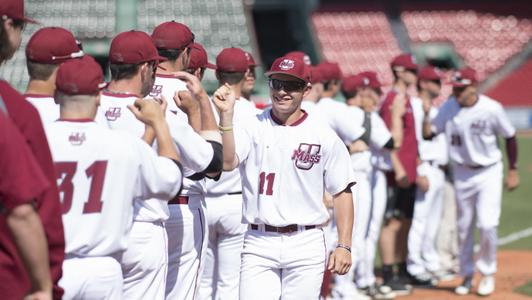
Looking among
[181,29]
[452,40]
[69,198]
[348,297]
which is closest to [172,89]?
[181,29]

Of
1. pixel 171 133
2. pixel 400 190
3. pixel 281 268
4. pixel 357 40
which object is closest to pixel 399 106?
pixel 400 190

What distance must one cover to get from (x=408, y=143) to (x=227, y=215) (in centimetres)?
362

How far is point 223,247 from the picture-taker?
7.11 meters

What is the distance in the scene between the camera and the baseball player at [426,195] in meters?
10.1

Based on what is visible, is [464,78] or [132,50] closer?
[132,50]

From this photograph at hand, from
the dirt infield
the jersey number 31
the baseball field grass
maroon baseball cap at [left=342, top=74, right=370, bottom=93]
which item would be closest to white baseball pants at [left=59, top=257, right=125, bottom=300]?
the jersey number 31

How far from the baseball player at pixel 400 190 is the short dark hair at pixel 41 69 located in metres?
5.63

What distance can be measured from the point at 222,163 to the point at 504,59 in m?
33.5

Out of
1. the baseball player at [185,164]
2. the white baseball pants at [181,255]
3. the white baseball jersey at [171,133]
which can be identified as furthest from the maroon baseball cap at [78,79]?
the white baseball pants at [181,255]

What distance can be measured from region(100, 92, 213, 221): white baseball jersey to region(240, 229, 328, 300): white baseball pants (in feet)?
2.28

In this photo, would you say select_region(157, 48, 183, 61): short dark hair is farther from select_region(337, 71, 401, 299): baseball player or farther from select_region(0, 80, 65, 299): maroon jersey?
select_region(337, 71, 401, 299): baseball player

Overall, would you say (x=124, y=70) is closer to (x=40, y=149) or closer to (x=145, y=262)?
(x=145, y=262)

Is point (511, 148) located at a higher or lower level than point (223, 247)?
higher

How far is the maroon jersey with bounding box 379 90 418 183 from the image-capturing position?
9.97 metres
